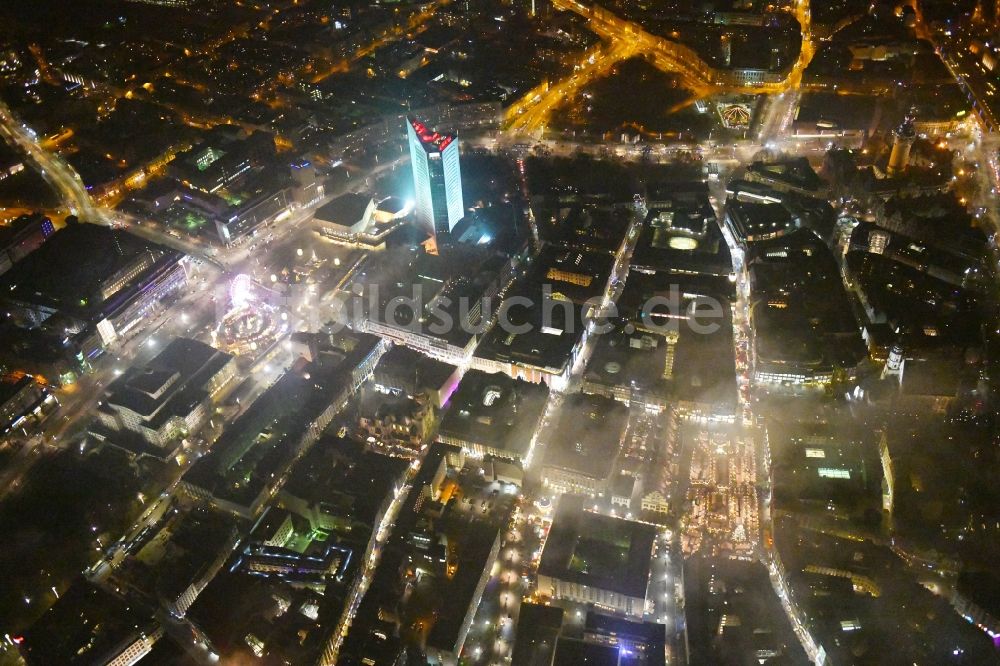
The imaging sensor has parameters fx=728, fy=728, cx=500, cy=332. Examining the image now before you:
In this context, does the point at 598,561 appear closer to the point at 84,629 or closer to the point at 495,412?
the point at 495,412

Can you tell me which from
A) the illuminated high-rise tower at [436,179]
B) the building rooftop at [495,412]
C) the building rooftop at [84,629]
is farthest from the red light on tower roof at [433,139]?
the building rooftop at [84,629]

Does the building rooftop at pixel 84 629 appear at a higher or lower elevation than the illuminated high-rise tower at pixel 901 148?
lower

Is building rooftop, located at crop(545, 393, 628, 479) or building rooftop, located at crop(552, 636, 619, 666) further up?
building rooftop, located at crop(545, 393, 628, 479)

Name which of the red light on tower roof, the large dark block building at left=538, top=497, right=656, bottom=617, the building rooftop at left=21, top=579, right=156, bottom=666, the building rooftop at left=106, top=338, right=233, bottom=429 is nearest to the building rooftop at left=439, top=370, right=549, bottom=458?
the large dark block building at left=538, top=497, right=656, bottom=617

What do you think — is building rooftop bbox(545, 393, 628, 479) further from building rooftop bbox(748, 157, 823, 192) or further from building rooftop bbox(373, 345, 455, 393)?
building rooftop bbox(748, 157, 823, 192)

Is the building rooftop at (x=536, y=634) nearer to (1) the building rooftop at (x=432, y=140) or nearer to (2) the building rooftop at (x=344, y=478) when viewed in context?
(2) the building rooftop at (x=344, y=478)
